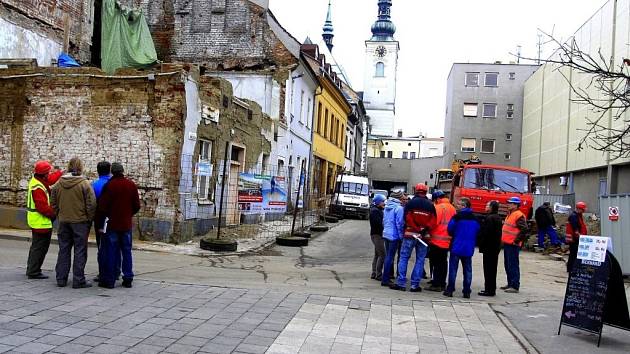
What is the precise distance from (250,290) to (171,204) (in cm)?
550

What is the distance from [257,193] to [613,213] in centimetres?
848

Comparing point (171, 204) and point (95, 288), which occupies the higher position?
point (171, 204)

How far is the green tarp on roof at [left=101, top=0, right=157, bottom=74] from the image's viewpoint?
20953 mm

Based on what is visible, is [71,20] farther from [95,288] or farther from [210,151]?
[95,288]

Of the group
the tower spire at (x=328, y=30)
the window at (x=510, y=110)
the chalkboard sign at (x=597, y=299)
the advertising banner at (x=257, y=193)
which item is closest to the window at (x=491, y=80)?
the window at (x=510, y=110)

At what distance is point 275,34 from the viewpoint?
2372 centimetres

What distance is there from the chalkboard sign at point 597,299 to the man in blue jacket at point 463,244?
244cm

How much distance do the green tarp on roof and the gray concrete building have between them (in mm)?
35100

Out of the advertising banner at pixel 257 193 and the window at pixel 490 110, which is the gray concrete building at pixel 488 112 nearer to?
the window at pixel 490 110

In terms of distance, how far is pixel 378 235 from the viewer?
10664mm

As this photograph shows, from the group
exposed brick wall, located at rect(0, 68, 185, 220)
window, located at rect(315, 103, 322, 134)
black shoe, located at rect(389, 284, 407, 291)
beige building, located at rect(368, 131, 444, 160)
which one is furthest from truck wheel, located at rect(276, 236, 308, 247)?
beige building, located at rect(368, 131, 444, 160)

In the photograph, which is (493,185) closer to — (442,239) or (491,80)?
(442,239)

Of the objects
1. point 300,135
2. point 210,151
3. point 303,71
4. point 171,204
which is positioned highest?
point 303,71

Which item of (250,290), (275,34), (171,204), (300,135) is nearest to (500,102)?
(300,135)
